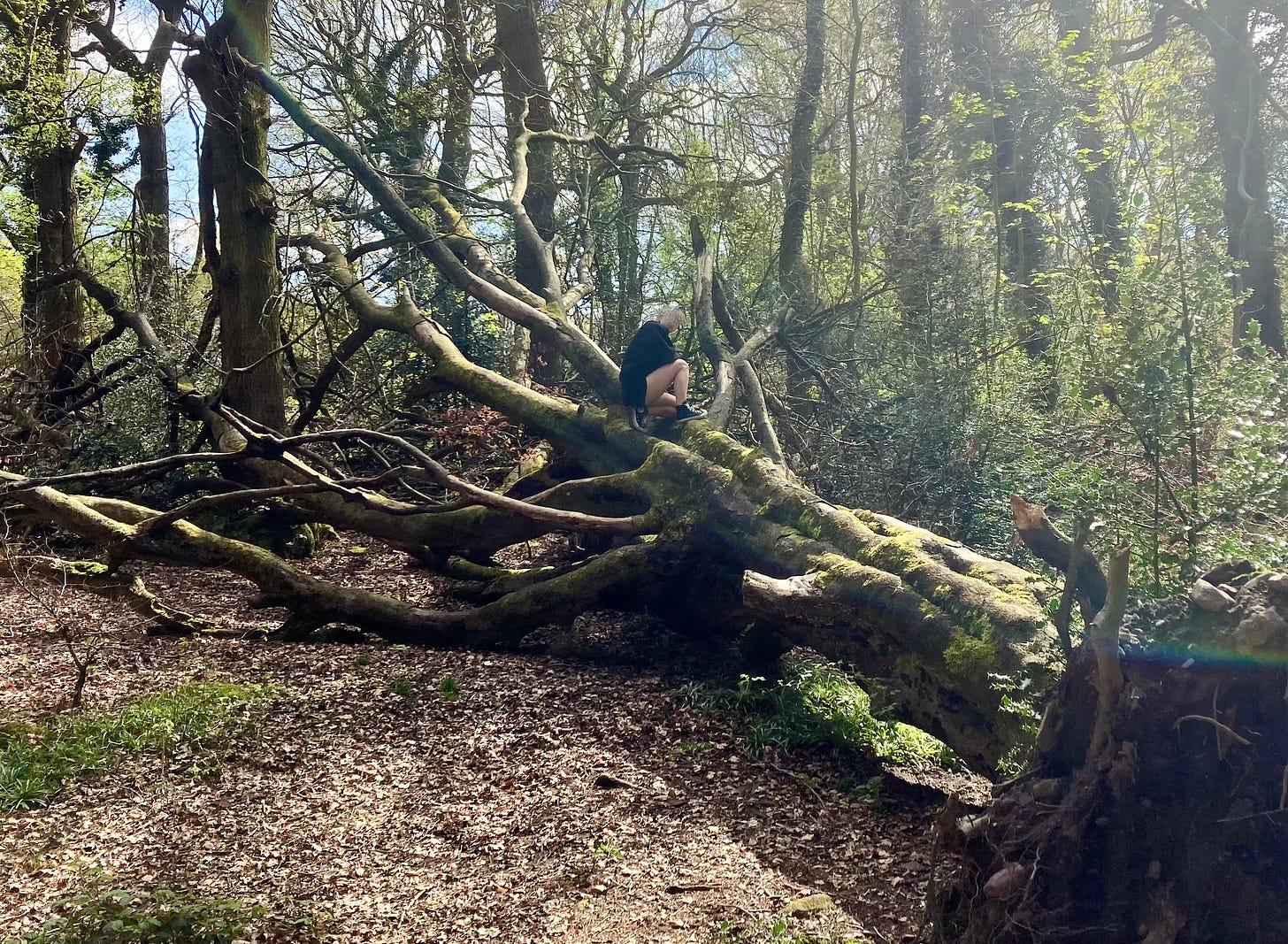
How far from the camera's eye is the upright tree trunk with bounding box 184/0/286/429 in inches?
318

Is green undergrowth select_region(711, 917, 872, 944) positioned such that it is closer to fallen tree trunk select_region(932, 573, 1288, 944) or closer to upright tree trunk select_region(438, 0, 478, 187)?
fallen tree trunk select_region(932, 573, 1288, 944)

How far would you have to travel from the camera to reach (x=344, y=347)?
29.4ft

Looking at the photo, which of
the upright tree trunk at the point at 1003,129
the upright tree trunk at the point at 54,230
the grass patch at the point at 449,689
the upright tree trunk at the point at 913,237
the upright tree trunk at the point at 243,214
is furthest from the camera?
the upright tree trunk at the point at 1003,129

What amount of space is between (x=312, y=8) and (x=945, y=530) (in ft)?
29.0

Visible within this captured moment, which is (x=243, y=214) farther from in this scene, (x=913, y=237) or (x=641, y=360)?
(x=913, y=237)

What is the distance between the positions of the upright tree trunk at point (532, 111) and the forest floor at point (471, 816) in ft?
18.4

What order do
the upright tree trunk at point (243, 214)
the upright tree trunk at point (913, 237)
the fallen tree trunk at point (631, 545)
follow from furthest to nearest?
the upright tree trunk at point (913, 237) → the upright tree trunk at point (243, 214) → the fallen tree trunk at point (631, 545)

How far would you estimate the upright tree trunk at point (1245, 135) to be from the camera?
10.2m

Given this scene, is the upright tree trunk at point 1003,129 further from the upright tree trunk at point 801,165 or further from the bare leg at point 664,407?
the bare leg at point 664,407

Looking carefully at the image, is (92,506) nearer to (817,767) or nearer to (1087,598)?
(817,767)

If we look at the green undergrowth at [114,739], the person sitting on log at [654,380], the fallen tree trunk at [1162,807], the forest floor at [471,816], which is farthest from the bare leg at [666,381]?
the fallen tree trunk at [1162,807]

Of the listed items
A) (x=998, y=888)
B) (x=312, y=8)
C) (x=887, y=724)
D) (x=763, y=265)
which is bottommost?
(x=887, y=724)

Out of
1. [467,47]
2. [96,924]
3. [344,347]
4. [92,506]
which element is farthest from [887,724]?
[467,47]

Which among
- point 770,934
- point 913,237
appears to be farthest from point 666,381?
point 770,934
